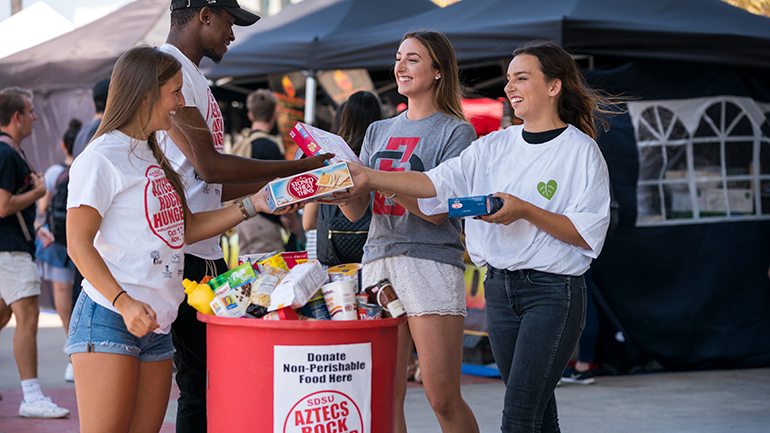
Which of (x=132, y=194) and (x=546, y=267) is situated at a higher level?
(x=132, y=194)

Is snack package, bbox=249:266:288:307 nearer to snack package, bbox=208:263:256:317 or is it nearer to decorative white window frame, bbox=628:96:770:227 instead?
snack package, bbox=208:263:256:317

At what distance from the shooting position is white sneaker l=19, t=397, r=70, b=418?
171 inches

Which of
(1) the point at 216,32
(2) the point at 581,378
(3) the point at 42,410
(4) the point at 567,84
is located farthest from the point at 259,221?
A: (4) the point at 567,84

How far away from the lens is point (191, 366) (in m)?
2.70

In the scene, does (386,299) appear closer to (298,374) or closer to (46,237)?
(298,374)

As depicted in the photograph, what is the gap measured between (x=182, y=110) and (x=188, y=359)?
2.96 feet

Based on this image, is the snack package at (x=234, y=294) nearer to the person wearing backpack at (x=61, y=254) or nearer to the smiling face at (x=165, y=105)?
the smiling face at (x=165, y=105)

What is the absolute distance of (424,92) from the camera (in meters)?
2.98

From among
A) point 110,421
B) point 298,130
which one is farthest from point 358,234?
point 110,421

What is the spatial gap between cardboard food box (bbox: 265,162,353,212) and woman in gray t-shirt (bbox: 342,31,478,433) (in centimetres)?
46

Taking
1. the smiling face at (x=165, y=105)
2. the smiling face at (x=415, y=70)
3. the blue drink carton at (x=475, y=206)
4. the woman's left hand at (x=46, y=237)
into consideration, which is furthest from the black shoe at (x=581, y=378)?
the smiling face at (x=165, y=105)

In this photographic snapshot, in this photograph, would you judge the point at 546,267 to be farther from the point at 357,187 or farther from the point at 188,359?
the point at 188,359

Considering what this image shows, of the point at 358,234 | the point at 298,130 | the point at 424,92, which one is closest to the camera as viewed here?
the point at 298,130

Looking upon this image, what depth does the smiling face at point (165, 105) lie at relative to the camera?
2.22 meters
